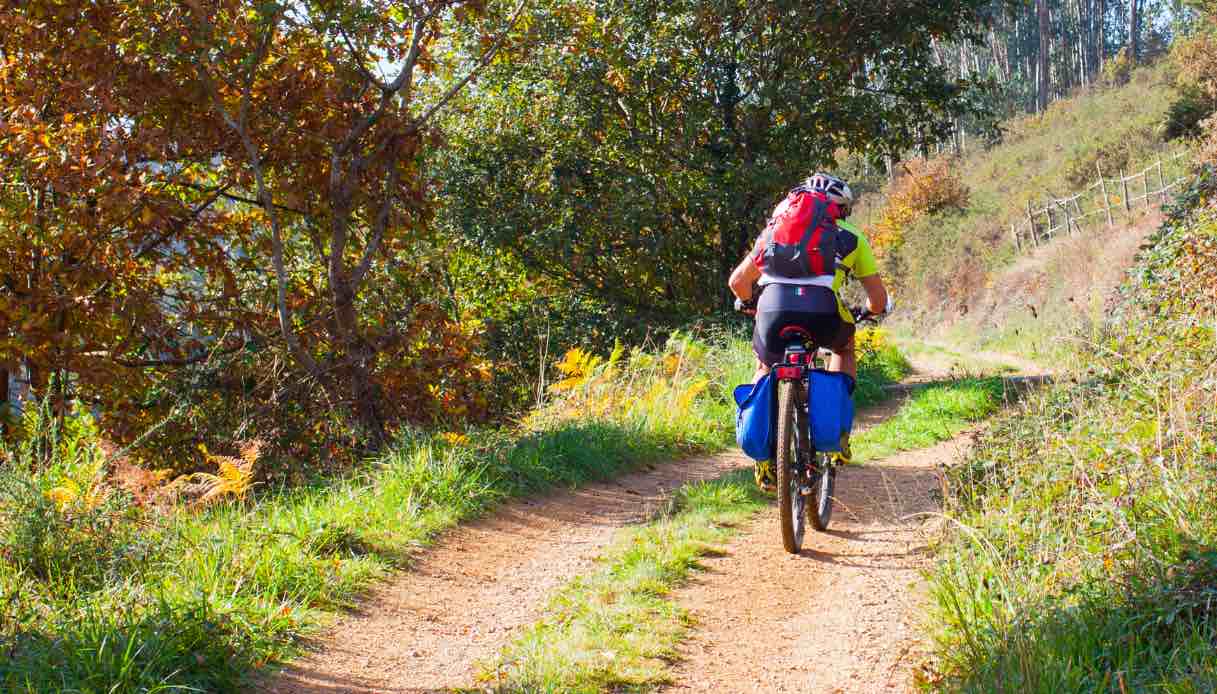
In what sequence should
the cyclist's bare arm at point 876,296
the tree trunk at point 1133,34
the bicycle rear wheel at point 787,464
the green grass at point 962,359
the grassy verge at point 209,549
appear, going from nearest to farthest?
1. the grassy verge at point 209,549
2. the bicycle rear wheel at point 787,464
3. the cyclist's bare arm at point 876,296
4. the green grass at point 962,359
5. the tree trunk at point 1133,34

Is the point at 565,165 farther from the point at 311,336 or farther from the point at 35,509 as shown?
the point at 35,509

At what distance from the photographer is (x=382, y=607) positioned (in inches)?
185

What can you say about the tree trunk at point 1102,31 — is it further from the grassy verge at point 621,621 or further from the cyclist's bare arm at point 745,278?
the grassy verge at point 621,621

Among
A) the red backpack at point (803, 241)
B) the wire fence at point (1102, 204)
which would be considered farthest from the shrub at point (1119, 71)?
the red backpack at point (803, 241)

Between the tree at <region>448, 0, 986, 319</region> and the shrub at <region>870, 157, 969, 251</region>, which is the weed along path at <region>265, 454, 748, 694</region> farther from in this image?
the shrub at <region>870, 157, 969, 251</region>

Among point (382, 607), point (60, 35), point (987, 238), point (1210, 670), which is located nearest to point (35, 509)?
point (382, 607)

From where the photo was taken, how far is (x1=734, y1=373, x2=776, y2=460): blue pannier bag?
17.7 ft

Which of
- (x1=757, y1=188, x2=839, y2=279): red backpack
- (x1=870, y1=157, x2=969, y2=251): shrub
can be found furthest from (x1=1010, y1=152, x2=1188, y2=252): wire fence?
(x1=757, y1=188, x2=839, y2=279): red backpack

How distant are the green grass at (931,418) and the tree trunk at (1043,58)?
69563 mm

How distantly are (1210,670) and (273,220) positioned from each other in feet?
23.9

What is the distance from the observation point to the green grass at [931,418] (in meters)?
9.12

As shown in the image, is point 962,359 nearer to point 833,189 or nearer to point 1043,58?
point 833,189

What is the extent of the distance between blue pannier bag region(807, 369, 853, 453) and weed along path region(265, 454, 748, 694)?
139 centimetres

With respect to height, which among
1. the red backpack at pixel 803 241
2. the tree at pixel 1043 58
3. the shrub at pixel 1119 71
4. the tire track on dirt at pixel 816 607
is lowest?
the tire track on dirt at pixel 816 607
